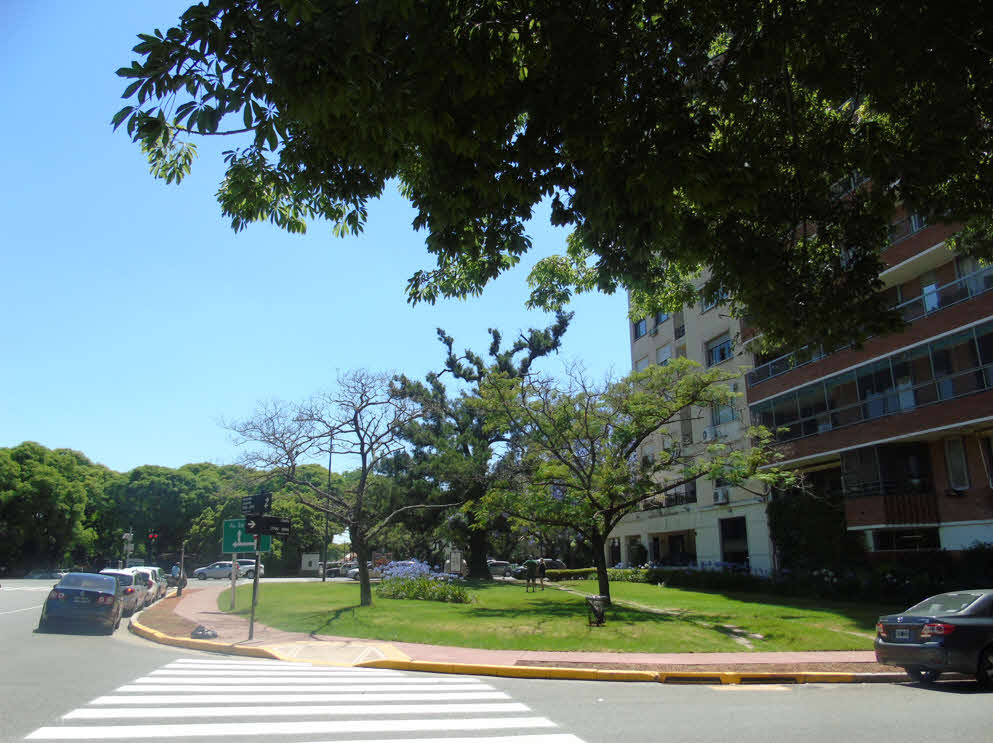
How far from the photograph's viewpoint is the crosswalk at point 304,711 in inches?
265

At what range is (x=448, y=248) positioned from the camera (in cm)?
727

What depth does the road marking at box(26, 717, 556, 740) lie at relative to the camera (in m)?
6.57

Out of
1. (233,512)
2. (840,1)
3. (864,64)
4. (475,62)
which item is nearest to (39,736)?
(475,62)

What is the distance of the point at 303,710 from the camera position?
25.9 ft

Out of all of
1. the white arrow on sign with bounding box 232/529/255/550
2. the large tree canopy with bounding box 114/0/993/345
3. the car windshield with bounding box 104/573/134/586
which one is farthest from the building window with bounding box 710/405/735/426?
the car windshield with bounding box 104/573/134/586

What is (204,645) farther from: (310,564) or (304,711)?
(310,564)

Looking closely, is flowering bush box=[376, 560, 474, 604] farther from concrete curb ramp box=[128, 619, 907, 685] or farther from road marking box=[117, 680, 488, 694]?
road marking box=[117, 680, 488, 694]

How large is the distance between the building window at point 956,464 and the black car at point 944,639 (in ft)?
44.9

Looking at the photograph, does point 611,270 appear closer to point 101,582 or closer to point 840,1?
point 840,1

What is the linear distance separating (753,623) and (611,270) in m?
12.8

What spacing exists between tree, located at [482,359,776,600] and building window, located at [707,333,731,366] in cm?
1321

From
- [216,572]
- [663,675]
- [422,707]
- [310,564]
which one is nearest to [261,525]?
[422,707]

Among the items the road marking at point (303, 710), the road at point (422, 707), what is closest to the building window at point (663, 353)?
the road at point (422, 707)

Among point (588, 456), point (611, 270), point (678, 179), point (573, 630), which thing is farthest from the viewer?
point (588, 456)
